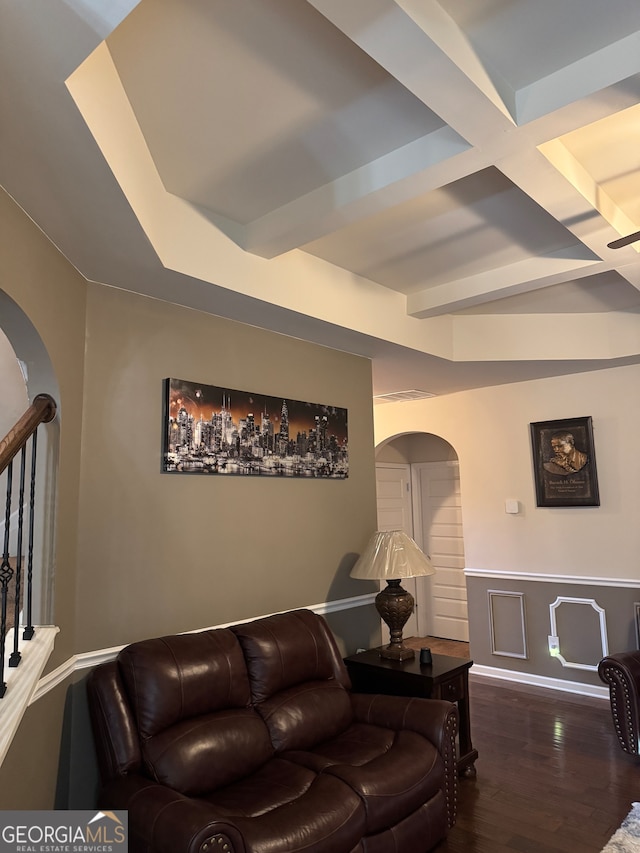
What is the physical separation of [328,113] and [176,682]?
2.30 metres

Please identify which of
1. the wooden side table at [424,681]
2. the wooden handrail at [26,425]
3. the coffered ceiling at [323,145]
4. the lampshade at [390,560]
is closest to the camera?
the coffered ceiling at [323,145]

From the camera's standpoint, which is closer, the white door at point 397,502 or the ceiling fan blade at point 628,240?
the ceiling fan blade at point 628,240

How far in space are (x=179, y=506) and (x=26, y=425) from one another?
1.07 metres

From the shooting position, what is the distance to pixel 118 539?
8.94 feet

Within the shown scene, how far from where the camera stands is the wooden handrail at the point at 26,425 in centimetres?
178

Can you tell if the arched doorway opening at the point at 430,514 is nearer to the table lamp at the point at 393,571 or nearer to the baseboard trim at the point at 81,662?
the table lamp at the point at 393,571

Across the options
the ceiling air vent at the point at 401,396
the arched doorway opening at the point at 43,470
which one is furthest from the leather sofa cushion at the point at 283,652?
the ceiling air vent at the point at 401,396

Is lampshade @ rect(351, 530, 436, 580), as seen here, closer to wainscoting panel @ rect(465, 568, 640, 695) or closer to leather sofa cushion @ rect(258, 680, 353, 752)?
leather sofa cushion @ rect(258, 680, 353, 752)

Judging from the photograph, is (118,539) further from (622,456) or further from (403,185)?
(622,456)

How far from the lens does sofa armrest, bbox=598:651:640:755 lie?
10.8 feet

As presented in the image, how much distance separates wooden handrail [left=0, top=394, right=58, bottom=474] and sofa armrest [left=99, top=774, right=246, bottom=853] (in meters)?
1.23

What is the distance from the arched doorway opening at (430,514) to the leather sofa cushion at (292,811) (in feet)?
13.6

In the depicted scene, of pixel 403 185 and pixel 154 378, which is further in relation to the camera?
pixel 154 378

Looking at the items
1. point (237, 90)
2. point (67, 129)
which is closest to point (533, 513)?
point (237, 90)
